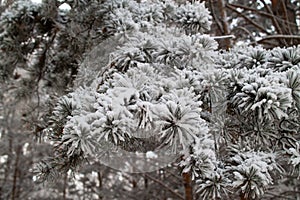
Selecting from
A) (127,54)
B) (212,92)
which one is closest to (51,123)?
(127,54)

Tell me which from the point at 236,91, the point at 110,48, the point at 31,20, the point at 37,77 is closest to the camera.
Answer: the point at 236,91

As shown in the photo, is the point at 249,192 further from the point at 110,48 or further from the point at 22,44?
the point at 22,44

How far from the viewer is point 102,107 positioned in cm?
85

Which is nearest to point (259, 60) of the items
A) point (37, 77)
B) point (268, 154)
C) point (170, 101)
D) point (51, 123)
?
point (268, 154)

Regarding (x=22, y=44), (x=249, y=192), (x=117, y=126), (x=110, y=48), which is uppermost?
(x=22, y=44)

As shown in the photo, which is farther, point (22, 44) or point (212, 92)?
point (22, 44)

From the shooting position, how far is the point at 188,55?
1.09 m

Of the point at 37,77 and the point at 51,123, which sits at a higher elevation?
the point at 37,77

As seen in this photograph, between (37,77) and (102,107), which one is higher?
(37,77)

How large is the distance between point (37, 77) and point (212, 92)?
4.68 feet

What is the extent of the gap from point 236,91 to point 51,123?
619 millimetres

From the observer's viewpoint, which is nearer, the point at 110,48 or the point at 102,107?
the point at 102,107

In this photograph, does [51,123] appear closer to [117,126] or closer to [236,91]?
[117,126]

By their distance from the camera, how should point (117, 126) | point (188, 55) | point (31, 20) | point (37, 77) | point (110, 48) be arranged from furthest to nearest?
point (37, 77), point (31, 20), point (110, 48), point (188, 55), point (117, 126)
